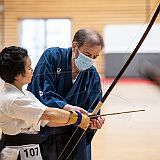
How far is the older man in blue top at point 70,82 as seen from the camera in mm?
1614

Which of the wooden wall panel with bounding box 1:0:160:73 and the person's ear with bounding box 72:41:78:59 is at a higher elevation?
the person's ear with bounding box 72:41:78:59

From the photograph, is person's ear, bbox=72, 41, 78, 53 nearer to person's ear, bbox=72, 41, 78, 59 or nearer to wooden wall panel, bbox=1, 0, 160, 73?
person's ear, bbox=72, 41, 78, 59

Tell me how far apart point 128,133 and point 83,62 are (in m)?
2.37

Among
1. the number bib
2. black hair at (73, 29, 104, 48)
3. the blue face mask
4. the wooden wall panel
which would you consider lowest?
the number bib

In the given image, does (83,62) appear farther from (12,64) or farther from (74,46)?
(12,64)

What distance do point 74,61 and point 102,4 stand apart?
5479 millimetres

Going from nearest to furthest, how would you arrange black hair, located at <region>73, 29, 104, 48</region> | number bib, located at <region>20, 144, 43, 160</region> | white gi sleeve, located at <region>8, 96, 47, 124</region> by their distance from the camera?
white gi sleeve, located at <region>8, 96, 47, 124</region> → number bib, located at <region>20, 144, 43, 160</region> → black hair, located at <region>73, 29, 104, 48</region>

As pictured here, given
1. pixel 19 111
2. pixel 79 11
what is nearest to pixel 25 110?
pixel 19 111

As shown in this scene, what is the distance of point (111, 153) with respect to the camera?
3062 millimetres

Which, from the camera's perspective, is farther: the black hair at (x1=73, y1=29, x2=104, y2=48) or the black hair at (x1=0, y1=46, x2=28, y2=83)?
the black hair at (x1=73, y1=29, x2=104, y2=48)

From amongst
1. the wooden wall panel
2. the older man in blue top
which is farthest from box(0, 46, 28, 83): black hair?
the wooden wall panel

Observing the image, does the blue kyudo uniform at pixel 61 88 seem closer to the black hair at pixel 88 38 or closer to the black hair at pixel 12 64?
the black hair at pixel 88 38

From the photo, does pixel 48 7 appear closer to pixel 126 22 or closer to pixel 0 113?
pixel 126 22

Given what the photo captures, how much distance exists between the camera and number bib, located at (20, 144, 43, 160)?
146 cm
